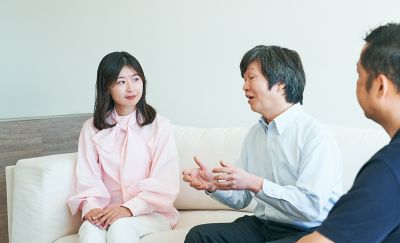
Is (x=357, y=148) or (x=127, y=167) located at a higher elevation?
(x=357, y=148)

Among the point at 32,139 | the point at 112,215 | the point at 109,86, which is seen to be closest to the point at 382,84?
the point at 112,215

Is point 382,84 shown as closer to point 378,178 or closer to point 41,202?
point 378,178

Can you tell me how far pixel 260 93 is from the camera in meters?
1.56

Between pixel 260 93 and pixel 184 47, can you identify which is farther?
pixel 184 47

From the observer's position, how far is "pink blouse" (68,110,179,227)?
1.99 m

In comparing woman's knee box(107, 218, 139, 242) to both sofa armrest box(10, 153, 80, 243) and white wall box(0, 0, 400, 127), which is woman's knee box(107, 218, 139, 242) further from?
white wall box(0, 0, 400, 127)

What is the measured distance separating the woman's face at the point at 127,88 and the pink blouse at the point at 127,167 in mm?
91

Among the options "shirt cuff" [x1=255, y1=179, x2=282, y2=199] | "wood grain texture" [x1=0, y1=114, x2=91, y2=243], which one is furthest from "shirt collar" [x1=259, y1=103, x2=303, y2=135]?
"wood grain texture" [x1=0, y1=114, x2=91, y2=243]

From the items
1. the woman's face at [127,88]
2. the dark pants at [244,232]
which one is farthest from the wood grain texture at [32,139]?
the dark pants at [244,232]

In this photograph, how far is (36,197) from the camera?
194 centimetres

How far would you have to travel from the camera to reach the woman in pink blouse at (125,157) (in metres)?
1.98

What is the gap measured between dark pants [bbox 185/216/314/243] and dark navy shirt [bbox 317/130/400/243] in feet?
2.27

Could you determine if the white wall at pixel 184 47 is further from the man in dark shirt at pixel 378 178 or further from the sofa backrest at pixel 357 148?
the man in dark shirt at pixel 378 178

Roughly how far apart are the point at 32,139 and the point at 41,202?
0.64m
